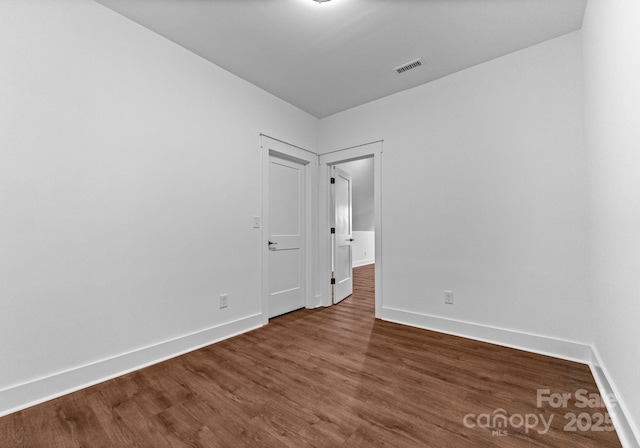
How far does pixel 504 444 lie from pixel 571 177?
2.15m

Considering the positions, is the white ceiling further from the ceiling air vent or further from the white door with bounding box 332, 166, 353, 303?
the white door with bounding box 332, 166, 353, 303

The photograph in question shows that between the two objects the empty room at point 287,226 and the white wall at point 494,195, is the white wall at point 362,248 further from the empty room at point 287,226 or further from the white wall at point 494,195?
the white wall at point 494,195

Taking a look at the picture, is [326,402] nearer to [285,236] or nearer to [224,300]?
[224,300]

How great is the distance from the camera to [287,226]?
3.62 m

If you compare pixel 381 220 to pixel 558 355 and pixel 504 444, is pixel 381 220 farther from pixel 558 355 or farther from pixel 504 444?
pixel 504 444

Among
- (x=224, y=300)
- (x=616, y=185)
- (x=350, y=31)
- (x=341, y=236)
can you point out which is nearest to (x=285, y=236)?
(x=341, y=236)

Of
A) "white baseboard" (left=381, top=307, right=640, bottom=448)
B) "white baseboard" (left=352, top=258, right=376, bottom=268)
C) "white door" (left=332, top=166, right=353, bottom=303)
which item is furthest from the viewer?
"white baseboard" (left=352, top=258, right=376, bottom=268)

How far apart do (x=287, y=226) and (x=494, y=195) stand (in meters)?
2.38

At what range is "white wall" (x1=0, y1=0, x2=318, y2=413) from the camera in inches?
66.3

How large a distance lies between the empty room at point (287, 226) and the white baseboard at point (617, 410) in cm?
2

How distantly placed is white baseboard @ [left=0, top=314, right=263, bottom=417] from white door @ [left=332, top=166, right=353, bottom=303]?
1822 millimetres

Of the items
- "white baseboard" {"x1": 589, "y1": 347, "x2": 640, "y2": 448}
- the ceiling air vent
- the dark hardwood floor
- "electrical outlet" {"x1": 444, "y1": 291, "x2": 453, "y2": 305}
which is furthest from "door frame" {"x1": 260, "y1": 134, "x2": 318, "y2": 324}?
"white baseboard" {"x1": 589, "y1": 347, "x2": 640, "y2": 448}

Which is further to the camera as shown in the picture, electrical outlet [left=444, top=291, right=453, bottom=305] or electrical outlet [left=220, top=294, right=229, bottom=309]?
electrical outlet [left=444, top=291, right=453, bottom=305]

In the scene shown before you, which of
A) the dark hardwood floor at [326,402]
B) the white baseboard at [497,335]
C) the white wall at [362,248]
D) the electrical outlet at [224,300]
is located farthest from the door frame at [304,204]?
the white wall at [362,248]
